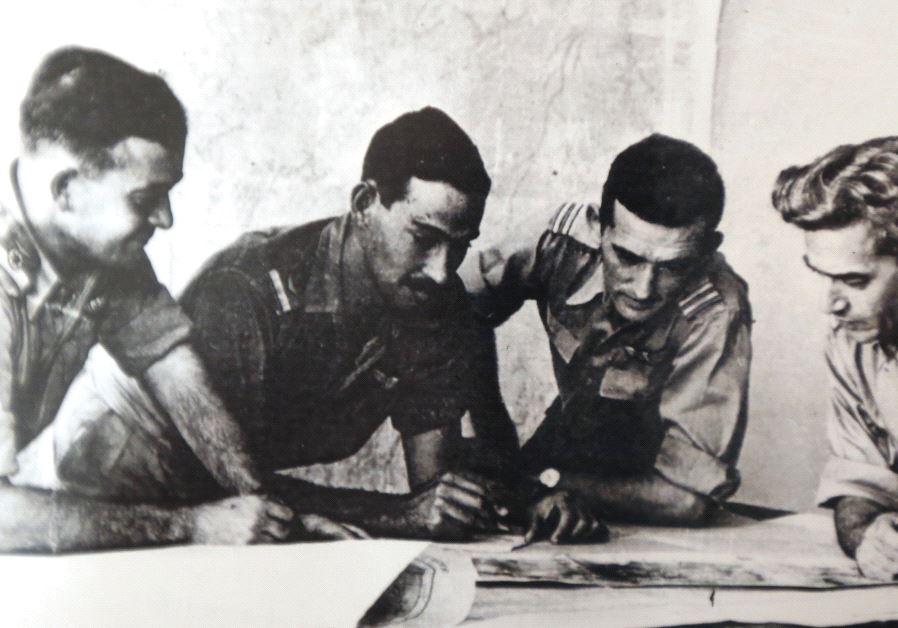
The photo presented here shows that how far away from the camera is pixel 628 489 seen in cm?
251

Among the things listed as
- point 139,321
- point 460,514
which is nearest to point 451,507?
point 460,514

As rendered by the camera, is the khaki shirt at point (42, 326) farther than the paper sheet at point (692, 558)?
No

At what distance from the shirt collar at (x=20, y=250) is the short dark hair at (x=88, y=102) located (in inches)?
4.9

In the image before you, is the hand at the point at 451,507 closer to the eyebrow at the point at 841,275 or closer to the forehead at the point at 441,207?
the forehead at the point at 441,207

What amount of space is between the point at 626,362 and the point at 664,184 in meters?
0.49

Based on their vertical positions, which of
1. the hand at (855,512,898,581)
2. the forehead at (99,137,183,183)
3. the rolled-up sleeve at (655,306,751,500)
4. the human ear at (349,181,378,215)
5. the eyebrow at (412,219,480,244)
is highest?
the forehead at (99,137,183,183)

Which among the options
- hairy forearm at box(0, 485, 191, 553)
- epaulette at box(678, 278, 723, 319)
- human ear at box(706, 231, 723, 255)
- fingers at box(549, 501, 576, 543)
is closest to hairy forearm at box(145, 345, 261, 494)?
hairy forearm at box(0, 485, 191, 553)

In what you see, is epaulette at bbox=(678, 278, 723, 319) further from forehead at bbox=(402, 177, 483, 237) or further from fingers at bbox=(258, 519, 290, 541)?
fingers at bbox=(258, 519, 290, 541)

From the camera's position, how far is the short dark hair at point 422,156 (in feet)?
7.93

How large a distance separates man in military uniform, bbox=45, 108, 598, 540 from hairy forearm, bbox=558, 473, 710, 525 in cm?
6

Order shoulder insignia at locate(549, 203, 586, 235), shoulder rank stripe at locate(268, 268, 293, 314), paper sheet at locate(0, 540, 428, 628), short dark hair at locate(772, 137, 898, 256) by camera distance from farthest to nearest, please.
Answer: short dark hair at locate(772, 137, 898, 256), shoulder insignia at locate(549, 203, 586, 235), shoulder rank stripe at locate(268, 268, 293, 314), paper sheet at locate(0, 540, 428, 628)

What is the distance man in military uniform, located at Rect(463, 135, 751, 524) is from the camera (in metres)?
2.49

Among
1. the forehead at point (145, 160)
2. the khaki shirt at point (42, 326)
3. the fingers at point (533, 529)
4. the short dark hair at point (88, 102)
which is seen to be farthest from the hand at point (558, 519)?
the short dark hair at point (88, 102)

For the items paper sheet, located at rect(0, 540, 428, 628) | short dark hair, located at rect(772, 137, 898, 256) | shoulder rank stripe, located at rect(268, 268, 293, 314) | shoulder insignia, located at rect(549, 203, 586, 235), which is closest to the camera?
paper sheet, located at rect(0, 540, 428, 628)
